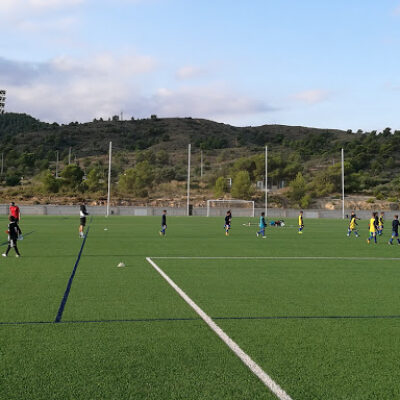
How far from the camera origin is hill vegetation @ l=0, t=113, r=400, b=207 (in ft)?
324

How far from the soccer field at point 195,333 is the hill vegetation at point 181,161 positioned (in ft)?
260

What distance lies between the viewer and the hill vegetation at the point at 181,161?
324ft

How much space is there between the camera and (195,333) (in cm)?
687

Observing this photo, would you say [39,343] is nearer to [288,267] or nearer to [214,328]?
[214,328]

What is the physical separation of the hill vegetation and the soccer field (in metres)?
79.2

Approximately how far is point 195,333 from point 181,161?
130381 millimetres

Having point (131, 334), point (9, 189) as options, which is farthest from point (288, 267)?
point (9, 189)

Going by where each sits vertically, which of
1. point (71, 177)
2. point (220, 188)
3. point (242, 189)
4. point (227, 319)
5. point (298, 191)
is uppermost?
point (71, 177)

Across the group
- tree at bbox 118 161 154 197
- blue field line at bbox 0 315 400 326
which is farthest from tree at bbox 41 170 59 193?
blue field line at bbox 0 315 400 326

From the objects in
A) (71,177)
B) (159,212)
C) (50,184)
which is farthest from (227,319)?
(71,177)

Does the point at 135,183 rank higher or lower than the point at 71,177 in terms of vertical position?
lower

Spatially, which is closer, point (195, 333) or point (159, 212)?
point (195, 333)

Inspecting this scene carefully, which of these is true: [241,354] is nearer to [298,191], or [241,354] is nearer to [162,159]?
[298,191]

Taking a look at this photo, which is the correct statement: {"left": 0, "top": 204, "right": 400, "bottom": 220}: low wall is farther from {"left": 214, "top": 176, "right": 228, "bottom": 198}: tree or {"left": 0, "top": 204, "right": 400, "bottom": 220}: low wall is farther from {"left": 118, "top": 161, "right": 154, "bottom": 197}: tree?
{"left": 118, "top": 161, "right": 154, "bottom": 197}: tree
